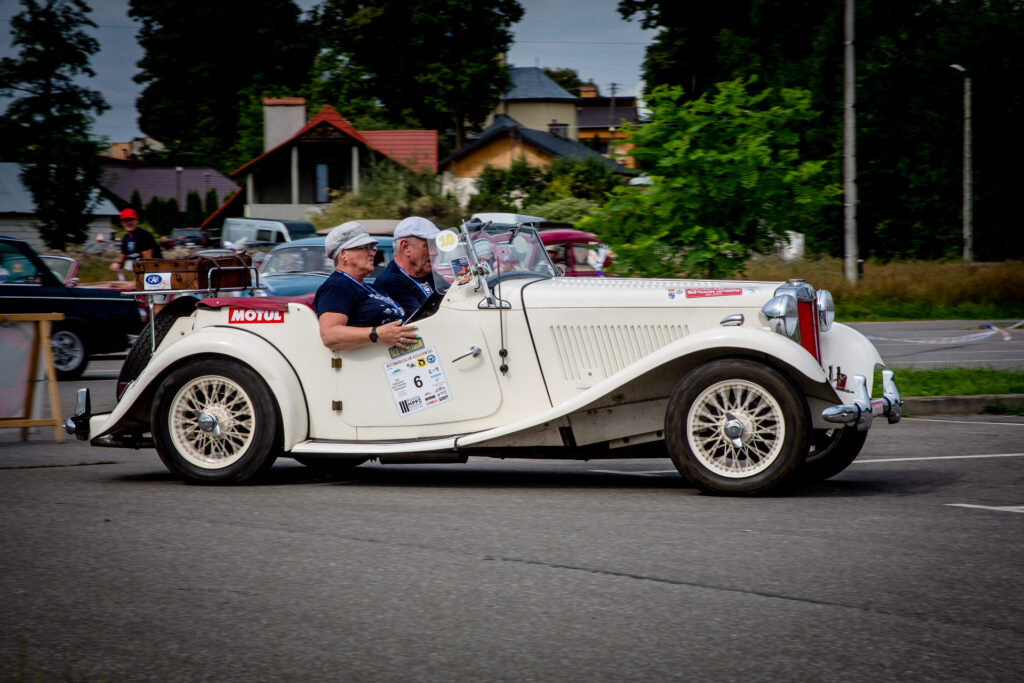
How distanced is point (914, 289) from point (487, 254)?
73.4ft

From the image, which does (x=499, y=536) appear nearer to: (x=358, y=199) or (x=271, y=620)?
(x=271, y=620)

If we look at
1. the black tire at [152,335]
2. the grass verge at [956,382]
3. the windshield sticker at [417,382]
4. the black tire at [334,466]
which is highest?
the black tire at [152,335]

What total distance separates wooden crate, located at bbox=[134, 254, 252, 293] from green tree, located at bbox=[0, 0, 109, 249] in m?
37.8

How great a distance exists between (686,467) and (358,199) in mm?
33297

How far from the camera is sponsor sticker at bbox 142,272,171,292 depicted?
24.1 feet

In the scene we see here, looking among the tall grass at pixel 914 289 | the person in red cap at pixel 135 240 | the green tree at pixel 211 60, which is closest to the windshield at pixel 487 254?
the person in red cap at pixel 135 240

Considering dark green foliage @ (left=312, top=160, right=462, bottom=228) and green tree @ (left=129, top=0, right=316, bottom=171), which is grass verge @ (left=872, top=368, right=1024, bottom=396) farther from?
green tree @ (left=129, top=0, right=316, bottom=171)

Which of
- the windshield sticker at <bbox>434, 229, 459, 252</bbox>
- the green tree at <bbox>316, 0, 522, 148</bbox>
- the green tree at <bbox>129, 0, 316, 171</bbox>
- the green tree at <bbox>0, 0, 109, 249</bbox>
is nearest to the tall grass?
the windshield sticker at <bbox>434, 229, 459, 252</bbox>

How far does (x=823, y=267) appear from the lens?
93.5 ft

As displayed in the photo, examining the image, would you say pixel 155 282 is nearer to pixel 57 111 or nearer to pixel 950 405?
pixel 950 405

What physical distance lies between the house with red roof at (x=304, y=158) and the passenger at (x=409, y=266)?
4538 centimetres

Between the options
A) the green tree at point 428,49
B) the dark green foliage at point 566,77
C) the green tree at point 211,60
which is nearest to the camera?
the green tree at point 428,49

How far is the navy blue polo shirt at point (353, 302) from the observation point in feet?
22.7

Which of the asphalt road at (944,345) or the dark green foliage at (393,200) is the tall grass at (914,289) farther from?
the dark green foliage at (393,200)
